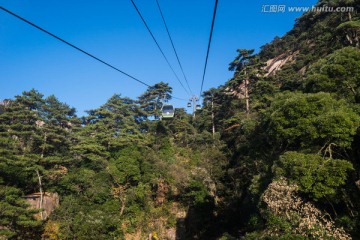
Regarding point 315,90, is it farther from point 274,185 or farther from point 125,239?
point 125,239

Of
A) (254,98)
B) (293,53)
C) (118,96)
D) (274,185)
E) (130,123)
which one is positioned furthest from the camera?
(293,53)

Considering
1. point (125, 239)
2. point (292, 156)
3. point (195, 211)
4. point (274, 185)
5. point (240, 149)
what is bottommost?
point (125, 239)

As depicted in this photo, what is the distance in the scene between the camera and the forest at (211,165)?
34.9ft

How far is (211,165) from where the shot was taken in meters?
27.3

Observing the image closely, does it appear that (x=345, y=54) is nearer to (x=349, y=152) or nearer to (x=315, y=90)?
(x=315, y=90)

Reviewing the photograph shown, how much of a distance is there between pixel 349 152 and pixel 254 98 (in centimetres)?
1731

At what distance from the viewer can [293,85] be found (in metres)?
22.1

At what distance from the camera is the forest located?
34.9 ft

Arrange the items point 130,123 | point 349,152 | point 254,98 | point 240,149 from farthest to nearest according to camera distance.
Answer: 1. point 130,123
2. point 254,98
3. point 240,149
4. point 349,152

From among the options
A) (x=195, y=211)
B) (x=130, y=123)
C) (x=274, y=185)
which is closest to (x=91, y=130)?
(x=130, y=123)

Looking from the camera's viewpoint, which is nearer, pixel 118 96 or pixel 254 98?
pixel 254 98

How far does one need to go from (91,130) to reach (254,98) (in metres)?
20.7

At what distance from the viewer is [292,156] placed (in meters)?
11.1

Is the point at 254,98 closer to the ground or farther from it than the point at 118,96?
closer to the ground
